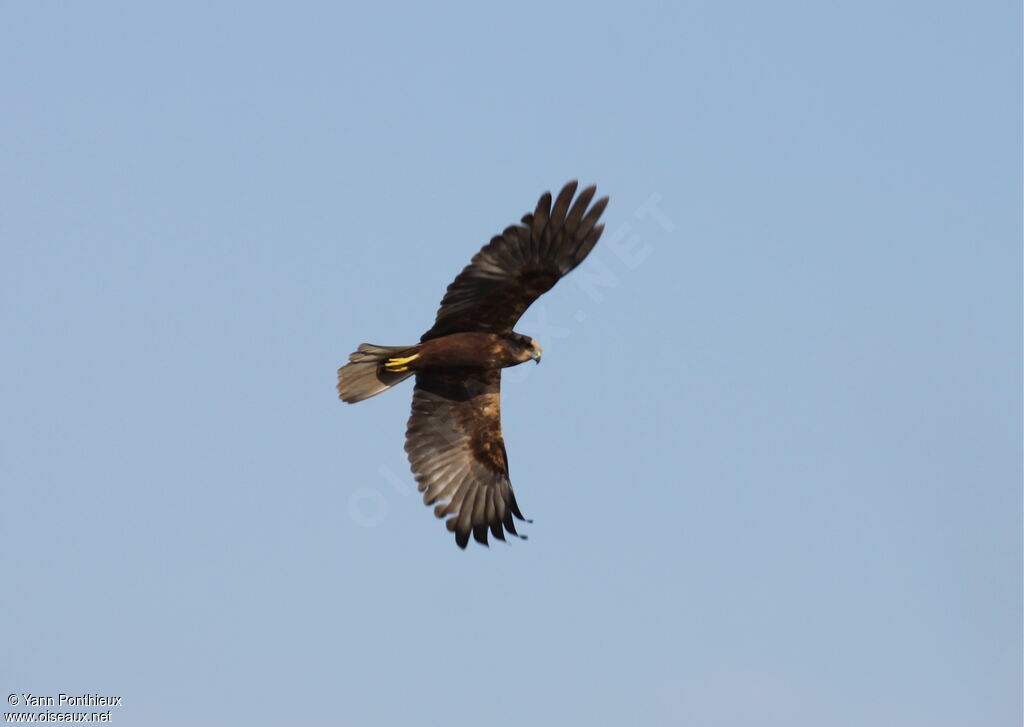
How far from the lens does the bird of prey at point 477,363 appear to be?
57.2 ft

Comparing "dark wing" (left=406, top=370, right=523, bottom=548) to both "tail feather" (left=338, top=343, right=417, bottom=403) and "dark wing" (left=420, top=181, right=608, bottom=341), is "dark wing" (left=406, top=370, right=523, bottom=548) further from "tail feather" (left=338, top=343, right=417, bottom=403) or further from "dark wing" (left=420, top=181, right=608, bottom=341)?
"dark wing" (left=420, top=181, right=608, bottom=341)

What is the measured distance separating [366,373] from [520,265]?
2241 millimetres

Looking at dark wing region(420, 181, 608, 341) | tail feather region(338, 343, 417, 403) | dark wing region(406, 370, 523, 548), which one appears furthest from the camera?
dark wing region(406, 370, 523, 548)

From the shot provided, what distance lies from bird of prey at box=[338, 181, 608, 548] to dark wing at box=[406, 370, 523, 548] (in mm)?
12

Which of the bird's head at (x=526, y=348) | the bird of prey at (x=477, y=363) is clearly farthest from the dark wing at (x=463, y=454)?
the bird's head at (x=526, y=348)

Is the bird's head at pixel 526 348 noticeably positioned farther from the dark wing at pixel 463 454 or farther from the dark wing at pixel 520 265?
the dark wing at pixel 463 454

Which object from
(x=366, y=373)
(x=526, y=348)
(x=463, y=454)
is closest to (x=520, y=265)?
(x=526, y=348)

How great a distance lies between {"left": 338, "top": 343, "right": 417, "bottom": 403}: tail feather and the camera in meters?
18.4

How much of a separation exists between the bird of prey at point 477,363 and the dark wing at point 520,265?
0.4 inches

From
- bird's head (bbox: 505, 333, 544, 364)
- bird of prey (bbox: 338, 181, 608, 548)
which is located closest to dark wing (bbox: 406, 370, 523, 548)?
bird of prey (bbox: 338, 181, 608, 548)

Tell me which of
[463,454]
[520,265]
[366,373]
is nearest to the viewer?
[520,265]

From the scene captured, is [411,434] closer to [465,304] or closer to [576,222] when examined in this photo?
[465,304]

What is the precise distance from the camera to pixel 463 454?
19.5 meters

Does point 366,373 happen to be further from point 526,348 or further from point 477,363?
point 526,348
